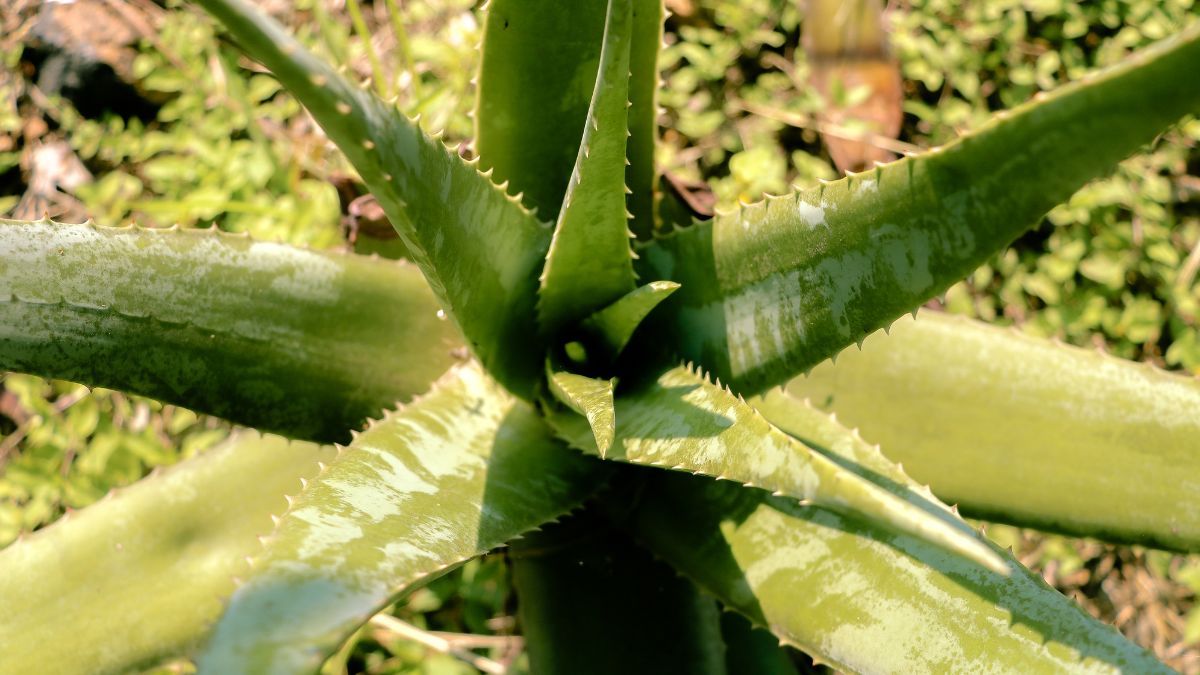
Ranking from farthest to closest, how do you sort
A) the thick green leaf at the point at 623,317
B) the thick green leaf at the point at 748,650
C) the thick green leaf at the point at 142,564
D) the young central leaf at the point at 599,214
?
1. the thick green leaf at the point at 748,650
2. the thick green leaf at the point at 142,564
3. the thick green leaf at the point at 623,317
4. the young central leaf at the point at 599,214

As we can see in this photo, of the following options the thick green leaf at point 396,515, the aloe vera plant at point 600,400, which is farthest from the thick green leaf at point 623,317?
the thick green leaf at point 396,515

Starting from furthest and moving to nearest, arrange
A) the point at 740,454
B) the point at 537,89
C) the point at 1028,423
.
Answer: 1. the point at 1028,423
2. the point at 537,89
3. the point at 740,454

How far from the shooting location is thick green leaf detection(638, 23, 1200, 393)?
0.57 metres

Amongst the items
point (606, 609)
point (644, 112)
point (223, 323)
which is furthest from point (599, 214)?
point (606, 609)

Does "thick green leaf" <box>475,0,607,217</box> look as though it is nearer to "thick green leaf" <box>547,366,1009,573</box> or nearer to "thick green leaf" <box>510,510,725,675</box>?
"thick green leaf" <box>547,366,1009,573</box>

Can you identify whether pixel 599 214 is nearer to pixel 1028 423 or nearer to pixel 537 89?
pixel 537 89

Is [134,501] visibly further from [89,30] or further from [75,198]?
[89,30]

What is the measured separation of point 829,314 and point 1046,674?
1.12 feet

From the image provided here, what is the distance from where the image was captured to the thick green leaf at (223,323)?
0.85 m

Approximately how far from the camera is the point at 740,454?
2.34 feet

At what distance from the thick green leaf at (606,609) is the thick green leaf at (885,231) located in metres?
0.30

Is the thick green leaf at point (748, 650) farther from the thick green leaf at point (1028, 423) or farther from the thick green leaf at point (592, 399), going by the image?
the thick green leaf at point (592, 399)

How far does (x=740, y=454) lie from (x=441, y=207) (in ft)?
0.99

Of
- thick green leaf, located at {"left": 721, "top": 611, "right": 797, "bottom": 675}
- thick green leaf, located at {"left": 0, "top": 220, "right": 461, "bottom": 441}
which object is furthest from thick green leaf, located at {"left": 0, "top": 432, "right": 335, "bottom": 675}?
thick green leaf, located at {"left": 721, "top": 611, "right": 797, "bottom": 675}
